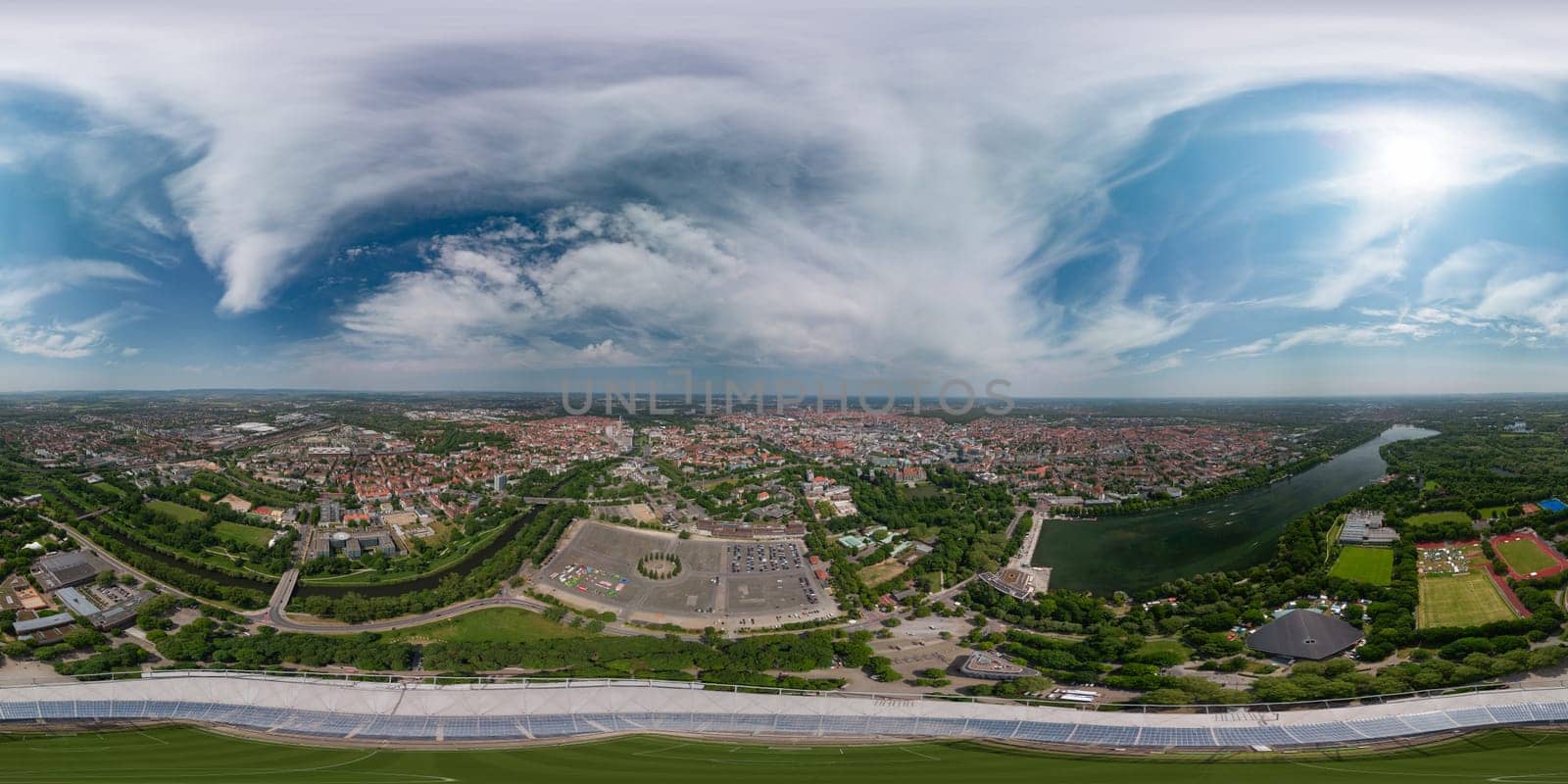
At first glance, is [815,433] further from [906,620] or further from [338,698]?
[338,698]

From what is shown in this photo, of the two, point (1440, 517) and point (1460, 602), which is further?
point (1440, 517)

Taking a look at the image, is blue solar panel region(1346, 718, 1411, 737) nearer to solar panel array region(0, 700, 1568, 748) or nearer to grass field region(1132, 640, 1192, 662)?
solar panel array region(0, 700, 1568, 748)

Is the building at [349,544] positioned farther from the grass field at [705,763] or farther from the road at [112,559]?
the grass field at [705,763]

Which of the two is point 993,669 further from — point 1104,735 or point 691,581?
point 691,581

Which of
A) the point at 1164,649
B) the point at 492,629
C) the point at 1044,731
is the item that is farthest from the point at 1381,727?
the point at 492,629

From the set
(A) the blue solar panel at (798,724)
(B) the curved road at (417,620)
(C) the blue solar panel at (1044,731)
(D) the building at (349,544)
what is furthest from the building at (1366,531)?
(D) the building at (349,544)

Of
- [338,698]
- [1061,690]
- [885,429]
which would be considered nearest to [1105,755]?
[1061,690]
